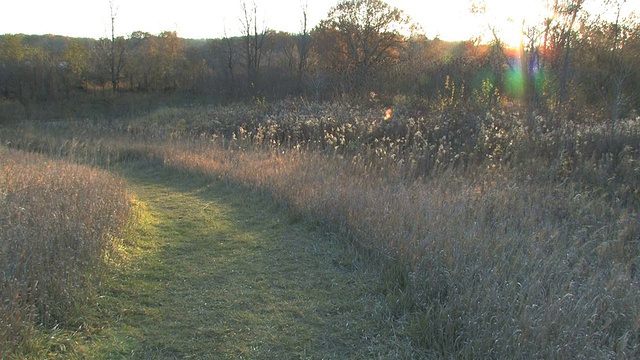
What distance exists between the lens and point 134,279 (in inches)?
155

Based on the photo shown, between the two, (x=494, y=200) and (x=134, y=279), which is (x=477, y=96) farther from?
(x=134, y=279)

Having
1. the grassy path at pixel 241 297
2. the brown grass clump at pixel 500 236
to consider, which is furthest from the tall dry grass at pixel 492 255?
the grassy path at pixel 241 297

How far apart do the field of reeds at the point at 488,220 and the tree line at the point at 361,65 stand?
9.55 ft

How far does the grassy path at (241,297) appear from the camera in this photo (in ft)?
9.76

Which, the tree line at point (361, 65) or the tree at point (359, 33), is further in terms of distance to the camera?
the tree at point (359, 33)

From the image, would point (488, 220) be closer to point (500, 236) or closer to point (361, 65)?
point (500, 236)

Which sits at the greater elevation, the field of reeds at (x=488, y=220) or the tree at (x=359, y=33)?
the tree at (x=359, y=33)

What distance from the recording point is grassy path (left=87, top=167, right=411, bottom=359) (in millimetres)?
2975

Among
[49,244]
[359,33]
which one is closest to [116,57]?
[359,33]

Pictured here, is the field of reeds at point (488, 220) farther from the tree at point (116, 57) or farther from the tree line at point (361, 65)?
the tree at point (116, 57)

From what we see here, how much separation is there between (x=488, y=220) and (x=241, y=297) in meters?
2.94

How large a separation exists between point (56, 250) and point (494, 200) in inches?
188

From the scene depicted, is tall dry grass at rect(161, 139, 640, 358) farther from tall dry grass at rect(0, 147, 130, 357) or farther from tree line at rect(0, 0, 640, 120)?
tree line at rect(0, 0, 640, 120)

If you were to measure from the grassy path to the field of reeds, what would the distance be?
0.99 feet
